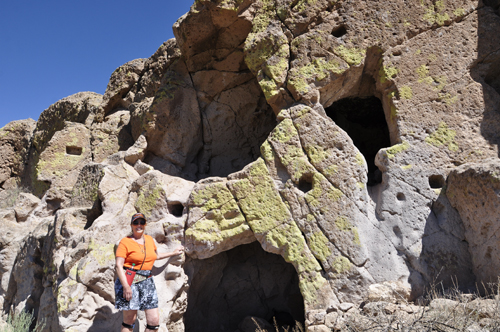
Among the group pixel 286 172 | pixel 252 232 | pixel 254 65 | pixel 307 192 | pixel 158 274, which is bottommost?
pixel 158 274

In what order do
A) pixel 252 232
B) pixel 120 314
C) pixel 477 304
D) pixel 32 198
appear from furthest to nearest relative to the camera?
1. pixel 32 198
2. pixel 252 232
3. pixel 120 314
4. pixel 477 304

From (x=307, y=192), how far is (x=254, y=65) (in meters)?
1.92

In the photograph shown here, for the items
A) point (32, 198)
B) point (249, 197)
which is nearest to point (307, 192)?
point (249, 197)

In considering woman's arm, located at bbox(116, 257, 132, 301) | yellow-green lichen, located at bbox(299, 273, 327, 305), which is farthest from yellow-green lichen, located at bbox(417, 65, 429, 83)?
woman's arm, located at bbox(116, 257, 132, 301)

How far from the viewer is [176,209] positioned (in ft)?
17.2

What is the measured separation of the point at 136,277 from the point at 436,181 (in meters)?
3.41

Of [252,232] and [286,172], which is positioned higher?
[286,172]

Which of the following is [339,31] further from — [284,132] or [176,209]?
[176,209]

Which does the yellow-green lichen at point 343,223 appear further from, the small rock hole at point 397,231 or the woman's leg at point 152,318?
the woman's leg at point 152,318

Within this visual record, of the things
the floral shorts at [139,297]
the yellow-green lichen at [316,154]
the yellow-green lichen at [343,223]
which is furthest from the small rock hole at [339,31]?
the floral shorts at [139,297]

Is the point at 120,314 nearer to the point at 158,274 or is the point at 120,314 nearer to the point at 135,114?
the point at 158,274

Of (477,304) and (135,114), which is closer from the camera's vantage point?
(477,304)

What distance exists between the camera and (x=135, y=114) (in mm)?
6559

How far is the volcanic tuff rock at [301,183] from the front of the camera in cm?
422
